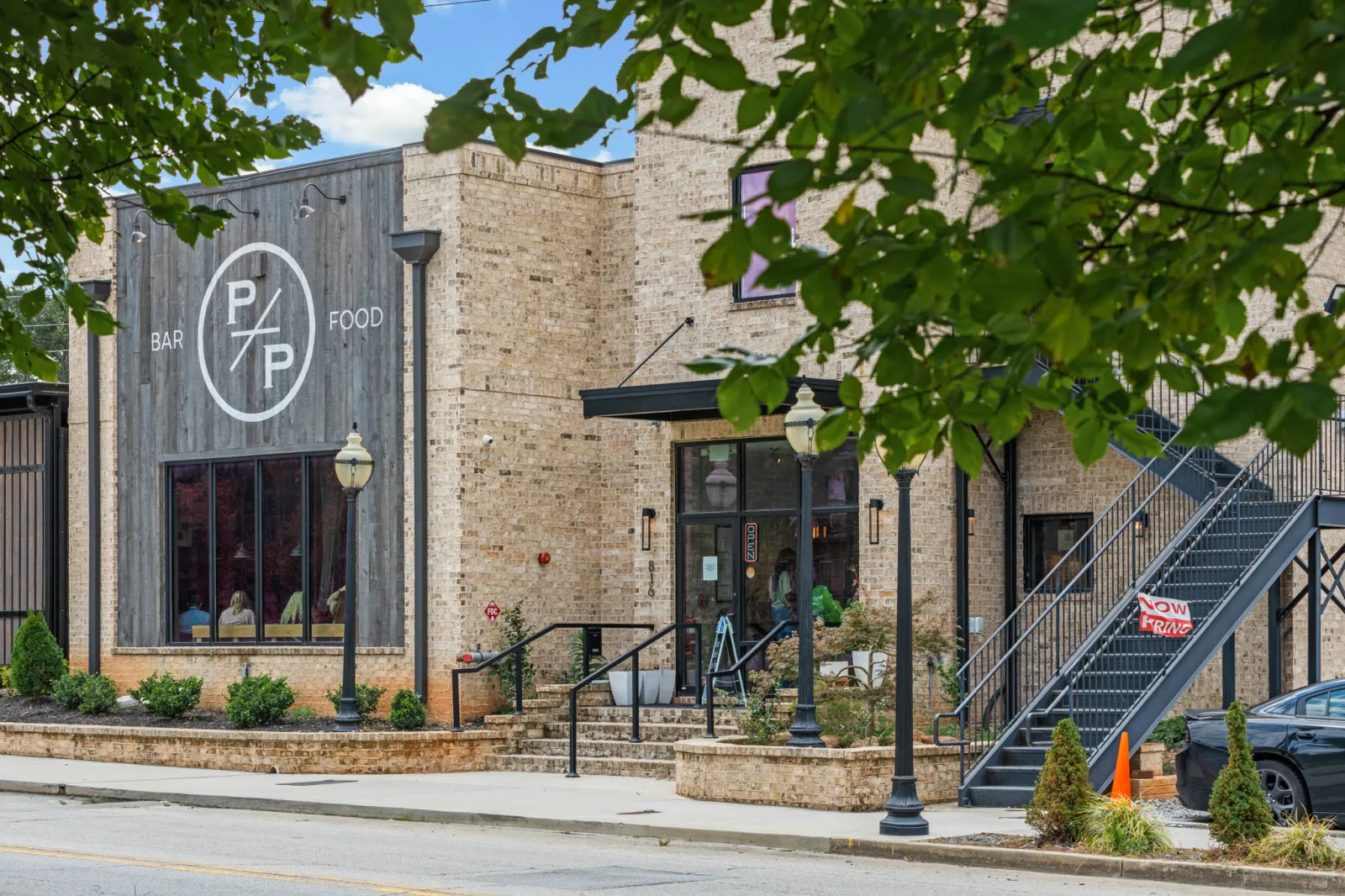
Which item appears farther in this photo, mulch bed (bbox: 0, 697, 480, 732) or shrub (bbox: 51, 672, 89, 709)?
shrub (bbox: 51, 672, 89, 709)

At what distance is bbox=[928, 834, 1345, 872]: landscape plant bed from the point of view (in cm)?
1272

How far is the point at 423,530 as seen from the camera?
75.5 feet

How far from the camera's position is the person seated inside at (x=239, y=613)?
81.8 ft

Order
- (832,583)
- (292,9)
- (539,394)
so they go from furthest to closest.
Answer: (539,394) → (832,583) → (292,9)

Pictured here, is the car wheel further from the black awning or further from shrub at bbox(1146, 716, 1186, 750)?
the black awning

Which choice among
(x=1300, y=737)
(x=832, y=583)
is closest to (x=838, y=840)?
(x=1300, y=737)

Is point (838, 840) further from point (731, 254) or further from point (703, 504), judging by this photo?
point (731, 254)

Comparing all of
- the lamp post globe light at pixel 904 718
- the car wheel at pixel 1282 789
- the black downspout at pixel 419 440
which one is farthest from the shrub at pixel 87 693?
the car wheel at pixel 1282 789

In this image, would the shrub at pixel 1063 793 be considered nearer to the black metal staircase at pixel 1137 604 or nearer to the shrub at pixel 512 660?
the black metal staircase at pixel 1137 604

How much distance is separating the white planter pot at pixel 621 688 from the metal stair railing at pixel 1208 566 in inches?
229

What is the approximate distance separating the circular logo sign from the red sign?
12.2 m

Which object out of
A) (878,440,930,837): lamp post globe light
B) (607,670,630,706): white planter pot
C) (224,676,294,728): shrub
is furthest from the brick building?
(878,440,930,837): lamp post globe light

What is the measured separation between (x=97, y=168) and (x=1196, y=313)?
5.21 m

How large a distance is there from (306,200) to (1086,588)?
1153 centimetres
